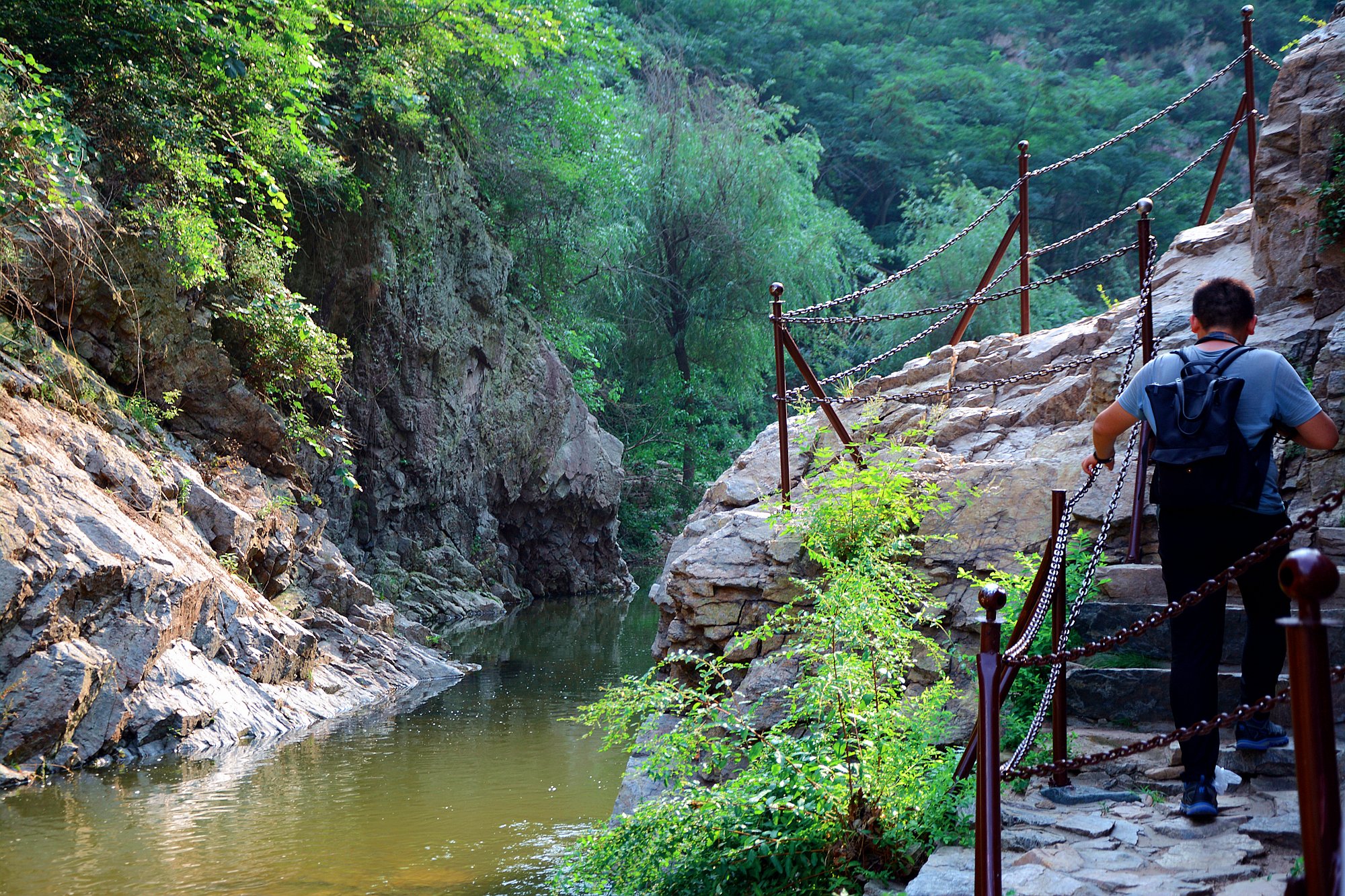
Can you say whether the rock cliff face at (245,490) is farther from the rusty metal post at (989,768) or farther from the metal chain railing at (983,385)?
the rusty metal post at (989,768)

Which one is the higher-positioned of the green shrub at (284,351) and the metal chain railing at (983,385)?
the green shrub at (284,351)

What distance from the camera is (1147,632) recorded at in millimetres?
4688

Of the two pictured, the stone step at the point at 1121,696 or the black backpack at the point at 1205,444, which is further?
the stone step at the point at 1121,696

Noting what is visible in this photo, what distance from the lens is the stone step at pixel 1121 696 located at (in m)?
4.38

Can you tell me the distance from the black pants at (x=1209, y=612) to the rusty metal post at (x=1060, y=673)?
45 cm

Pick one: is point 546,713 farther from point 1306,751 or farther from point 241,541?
point 1306,751

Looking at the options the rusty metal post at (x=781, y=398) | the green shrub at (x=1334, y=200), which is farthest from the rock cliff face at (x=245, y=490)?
the green shrub at (x=1334, y=200)

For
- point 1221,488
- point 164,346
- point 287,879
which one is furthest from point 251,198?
point 1221,488

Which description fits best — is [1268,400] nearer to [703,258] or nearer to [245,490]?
[245,490]

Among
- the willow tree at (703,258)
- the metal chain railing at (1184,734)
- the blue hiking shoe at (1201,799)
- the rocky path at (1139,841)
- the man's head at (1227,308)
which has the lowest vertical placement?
the rocky path at (1139,841)

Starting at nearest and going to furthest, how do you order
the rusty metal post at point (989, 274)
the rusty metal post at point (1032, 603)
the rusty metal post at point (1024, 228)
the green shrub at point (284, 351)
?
the rusty metal post at point (1032, 603)
the rusty metal post at point (989, 274)
the rusty metal post at point (1024, 228)
the green shrub at point (284, 351)

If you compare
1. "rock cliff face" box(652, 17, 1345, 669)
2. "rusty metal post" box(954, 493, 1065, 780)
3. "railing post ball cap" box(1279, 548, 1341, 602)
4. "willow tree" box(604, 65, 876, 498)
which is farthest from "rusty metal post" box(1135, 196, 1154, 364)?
"willow tree" box(604, 65, 876, 498)

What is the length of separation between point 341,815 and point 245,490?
524cm

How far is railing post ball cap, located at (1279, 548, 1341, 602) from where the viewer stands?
5.16ft
